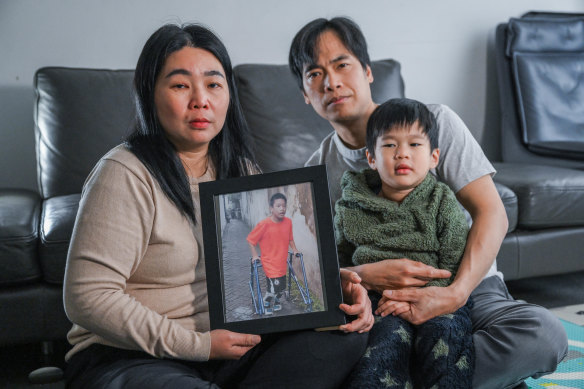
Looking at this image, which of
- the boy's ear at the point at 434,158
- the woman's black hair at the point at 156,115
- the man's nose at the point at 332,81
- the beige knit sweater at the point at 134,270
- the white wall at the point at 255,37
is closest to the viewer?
the beige knit sweater at the point at 134,270

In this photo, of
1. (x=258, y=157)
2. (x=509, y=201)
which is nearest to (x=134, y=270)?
(x=258, y=157)

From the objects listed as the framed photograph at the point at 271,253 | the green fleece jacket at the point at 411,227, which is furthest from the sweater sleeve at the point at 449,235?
the framed photograph at the point at 271,253

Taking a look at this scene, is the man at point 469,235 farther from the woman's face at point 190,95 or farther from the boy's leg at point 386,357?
the woman's face at point 190,95

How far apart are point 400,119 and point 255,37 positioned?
4.67ft

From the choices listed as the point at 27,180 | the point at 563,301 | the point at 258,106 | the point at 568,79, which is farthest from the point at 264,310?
the point at 568,79

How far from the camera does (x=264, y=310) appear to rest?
0.98 meters

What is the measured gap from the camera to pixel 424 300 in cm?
114

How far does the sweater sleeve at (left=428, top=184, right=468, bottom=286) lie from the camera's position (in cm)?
119

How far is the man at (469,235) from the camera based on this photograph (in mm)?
1125

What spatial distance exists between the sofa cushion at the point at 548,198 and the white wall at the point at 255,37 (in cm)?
89

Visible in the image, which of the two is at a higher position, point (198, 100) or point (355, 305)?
point (198, 100)

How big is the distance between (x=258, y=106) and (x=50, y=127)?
0.77m

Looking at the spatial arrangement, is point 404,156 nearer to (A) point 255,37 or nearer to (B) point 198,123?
(B) point 198,123

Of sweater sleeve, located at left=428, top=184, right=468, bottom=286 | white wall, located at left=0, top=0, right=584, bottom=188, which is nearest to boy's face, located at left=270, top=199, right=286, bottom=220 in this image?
sweater sleeve, located at left=428, top=184, right=468, bottom=286
